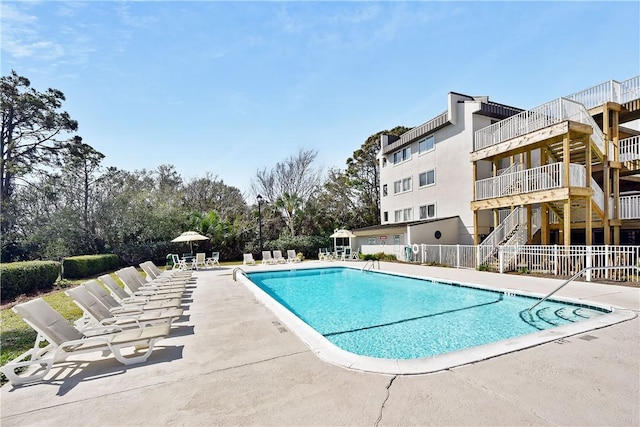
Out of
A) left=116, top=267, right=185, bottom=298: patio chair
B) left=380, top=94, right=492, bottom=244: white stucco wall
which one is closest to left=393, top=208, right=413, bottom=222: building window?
left=380, top=94, right=492, bottom=244: white stucco wall

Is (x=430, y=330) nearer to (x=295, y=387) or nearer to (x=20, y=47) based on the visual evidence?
(x=295, y=387)

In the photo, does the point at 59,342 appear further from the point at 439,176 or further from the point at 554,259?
the point at 439,176

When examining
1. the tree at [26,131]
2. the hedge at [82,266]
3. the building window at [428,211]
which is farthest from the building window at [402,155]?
the tree at [26,131]

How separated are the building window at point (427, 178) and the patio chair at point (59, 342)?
20.4 m

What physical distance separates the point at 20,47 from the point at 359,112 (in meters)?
17.6

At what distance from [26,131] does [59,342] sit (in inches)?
1037

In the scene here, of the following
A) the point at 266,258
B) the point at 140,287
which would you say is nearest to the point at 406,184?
the point at 266,258

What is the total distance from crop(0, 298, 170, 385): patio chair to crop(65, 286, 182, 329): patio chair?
23.9 inches

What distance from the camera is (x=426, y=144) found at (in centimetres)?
2261

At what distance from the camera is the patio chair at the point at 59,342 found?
4.16m

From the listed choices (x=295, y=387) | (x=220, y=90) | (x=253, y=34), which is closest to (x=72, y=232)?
(x=220, y=90)

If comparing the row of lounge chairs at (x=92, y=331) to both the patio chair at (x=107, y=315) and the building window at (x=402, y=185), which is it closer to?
the patio chair at (x=107, y=315)

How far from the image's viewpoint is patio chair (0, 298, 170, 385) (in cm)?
416

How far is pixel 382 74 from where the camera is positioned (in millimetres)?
14594
